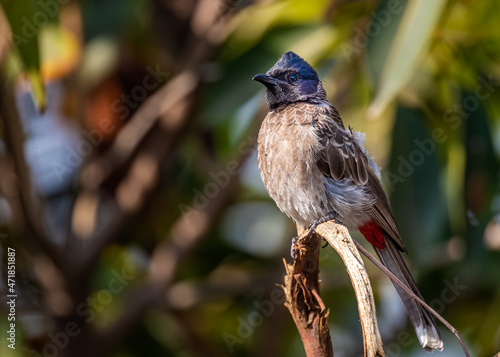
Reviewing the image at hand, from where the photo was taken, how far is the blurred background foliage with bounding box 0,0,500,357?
3.35 m

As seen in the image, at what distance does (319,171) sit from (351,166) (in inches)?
6.0

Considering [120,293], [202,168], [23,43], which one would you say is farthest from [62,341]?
[23,43]

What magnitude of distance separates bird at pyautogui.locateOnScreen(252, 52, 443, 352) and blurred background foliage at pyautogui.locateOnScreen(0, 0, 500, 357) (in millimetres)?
215

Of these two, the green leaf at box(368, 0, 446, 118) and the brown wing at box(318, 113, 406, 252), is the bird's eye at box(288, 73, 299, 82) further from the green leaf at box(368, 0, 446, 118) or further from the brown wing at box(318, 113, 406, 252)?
the green leaf at box(368, 0, 446, 118)

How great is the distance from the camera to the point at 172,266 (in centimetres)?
382

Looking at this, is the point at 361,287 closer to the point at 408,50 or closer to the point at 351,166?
the point at 351,166

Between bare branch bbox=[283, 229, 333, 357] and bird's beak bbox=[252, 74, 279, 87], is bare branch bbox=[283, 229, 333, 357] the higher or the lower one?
the lower one

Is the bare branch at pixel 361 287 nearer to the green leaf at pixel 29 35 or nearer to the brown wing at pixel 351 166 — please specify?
the brown wing at pixel 351 166

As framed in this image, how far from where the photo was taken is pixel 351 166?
9.13ft

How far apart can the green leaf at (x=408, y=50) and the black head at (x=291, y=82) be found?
288mm

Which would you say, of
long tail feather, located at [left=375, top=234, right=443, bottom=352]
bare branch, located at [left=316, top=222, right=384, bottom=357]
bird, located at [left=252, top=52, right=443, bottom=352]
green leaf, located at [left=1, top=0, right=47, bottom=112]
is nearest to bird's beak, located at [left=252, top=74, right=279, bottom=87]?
bird, located at [left=252, top=52, right=443, bottom=352]

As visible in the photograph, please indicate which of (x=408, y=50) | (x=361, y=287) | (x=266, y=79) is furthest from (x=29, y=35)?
(x=361, y=287)

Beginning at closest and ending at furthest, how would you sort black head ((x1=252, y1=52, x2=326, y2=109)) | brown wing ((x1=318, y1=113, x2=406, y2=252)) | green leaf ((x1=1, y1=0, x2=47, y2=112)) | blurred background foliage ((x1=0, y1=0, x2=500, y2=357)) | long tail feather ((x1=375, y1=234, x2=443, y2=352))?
long tail feather ((x1=375, y1=234, x2=443, y2=352))
brown wing ((x1=318, y1=113, x2=406, y2=252))
black head ((x1=252, y1=52, x2=326, y2=109))
green leaf ((x1=1, y1=0, x2=47, y2=112))
blurred background foliage ((x1=0, y1=0, x2=500, y2=357))

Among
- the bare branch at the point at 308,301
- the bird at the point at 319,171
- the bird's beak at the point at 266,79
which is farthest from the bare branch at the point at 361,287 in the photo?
the bird's beak at the point at 266,79
